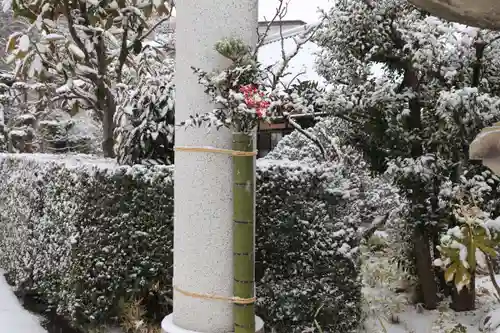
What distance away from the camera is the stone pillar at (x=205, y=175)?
7.34 feet

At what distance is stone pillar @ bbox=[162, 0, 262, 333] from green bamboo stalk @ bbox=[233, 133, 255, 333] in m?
0.05

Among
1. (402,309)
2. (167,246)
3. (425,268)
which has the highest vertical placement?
(167,246)

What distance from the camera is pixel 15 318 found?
4.25 metres

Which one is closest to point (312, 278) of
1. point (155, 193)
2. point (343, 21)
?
point (155, 193)

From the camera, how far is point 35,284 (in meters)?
4.52

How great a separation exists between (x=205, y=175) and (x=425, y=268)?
2.56 metres

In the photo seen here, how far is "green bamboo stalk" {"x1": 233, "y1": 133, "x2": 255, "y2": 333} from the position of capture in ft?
7.27

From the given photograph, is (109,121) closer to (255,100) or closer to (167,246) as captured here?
(167,246)

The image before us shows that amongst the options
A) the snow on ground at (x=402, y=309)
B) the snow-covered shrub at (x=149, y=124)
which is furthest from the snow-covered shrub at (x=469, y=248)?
the snow-covered shrub at (x=149, y=124)

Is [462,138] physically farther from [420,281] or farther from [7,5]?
[7,5]

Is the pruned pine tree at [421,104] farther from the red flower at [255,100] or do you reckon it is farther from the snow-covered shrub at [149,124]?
the red flower at [255,100]

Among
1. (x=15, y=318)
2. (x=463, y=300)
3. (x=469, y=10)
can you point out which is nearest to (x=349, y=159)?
(x=463, y=300)

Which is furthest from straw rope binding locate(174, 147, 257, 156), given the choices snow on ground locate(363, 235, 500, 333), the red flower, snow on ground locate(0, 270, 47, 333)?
snow on ground locate(0, 270, 47, 333)

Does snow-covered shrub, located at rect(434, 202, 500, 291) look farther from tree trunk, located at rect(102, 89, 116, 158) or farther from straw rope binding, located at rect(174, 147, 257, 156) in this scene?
tree trunk, located at rect(102, 89, 116, 158)
